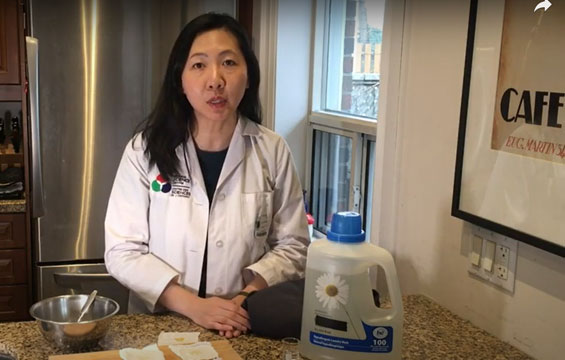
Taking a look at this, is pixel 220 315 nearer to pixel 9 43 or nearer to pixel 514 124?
pixel 514 124

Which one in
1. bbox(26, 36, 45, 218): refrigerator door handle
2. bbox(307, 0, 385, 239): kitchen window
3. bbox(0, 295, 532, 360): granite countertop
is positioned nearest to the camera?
bbox(0, 295, 532, 360): granite countertop

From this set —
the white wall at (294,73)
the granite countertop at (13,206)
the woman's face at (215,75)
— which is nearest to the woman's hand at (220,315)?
the woman's face at (215,75)

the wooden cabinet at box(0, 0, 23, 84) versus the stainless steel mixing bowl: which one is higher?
the wooden cabinet at box(0, 0, 23, 84)

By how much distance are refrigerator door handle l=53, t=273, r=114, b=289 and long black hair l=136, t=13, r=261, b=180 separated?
132cm

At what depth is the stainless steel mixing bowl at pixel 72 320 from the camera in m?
1.25

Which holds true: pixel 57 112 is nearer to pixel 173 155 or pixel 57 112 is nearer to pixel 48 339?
pixel 173 155

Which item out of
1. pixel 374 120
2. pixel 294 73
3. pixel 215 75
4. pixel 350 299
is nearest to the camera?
pixel 350 299

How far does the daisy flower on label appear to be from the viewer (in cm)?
119

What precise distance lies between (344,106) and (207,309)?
4.87 ft

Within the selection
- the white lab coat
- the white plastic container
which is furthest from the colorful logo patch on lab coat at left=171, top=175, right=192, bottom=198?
the white plastic container

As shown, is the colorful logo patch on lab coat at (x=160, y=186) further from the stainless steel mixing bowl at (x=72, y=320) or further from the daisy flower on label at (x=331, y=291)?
the daisy flower on label at (x=331, y=291)

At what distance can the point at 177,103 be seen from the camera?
1.67 meters

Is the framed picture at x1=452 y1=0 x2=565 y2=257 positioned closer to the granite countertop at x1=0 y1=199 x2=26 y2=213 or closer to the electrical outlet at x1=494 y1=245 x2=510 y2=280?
the electrical outlet at x1=494 y1=245 x2=510 y2=280

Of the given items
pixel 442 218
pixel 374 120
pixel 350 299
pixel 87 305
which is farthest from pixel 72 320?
pixel 374 120
